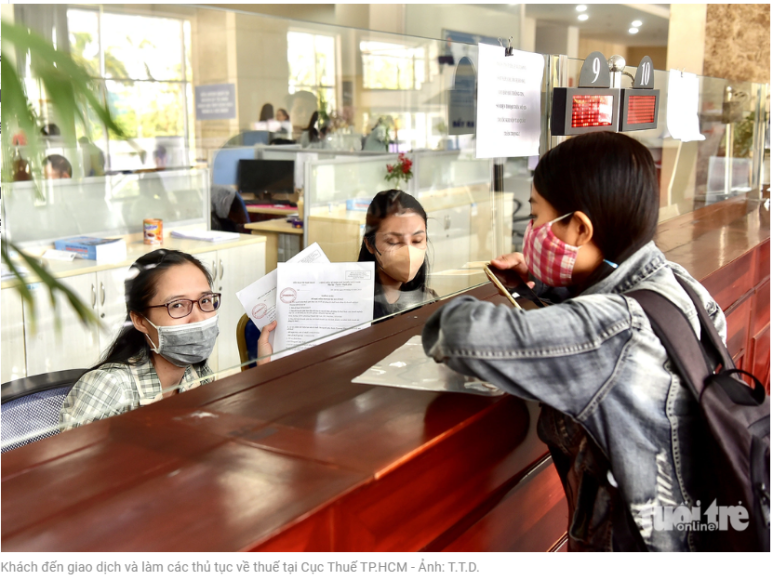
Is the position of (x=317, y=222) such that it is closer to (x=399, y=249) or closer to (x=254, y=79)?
(x=399, y=249)

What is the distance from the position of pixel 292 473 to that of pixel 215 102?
24.1ft

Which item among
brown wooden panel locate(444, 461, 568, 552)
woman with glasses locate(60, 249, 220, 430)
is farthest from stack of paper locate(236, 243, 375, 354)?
brown wooden panel locate(444, 461, 568, 552)

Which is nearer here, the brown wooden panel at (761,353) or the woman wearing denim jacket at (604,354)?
the woman wearing denim jacket at (604,354)

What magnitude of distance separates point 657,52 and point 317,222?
1663 centimetres

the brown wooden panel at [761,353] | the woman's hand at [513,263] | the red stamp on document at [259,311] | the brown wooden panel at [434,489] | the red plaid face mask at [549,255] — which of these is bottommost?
the brown wooden panel at [761,353]

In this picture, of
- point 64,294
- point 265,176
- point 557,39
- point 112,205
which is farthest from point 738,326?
point 557,39

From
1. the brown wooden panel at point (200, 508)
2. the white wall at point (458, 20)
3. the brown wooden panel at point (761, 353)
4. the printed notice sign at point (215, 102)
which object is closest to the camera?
the brown wooden panel at point (200, 508)

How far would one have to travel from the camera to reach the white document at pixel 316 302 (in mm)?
1583

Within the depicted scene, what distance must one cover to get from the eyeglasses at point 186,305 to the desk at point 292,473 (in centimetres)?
51

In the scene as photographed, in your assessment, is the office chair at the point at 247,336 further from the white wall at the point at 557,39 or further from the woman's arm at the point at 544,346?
the white wall at the point at 557,39

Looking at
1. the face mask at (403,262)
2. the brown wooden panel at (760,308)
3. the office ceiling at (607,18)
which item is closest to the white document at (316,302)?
the face mask at (403,262)

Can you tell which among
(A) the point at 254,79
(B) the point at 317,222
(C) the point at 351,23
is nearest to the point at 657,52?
(C) the point at 351,23

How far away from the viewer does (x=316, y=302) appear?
1629mm

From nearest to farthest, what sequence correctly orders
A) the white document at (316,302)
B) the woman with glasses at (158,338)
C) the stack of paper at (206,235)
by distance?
the woman with glasses at (158,338) < the white document at (316,302) < the stack of paper at (206,235)
